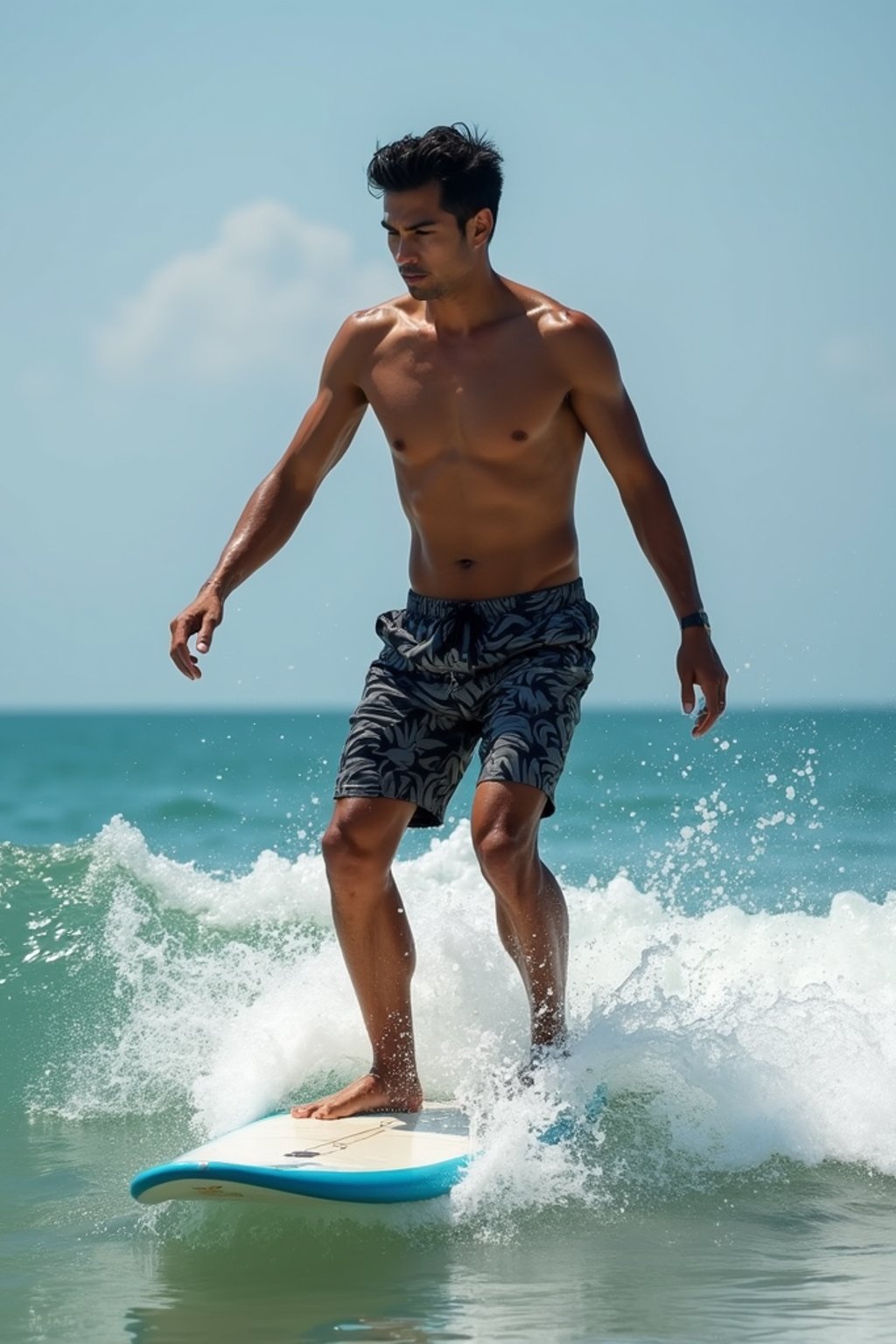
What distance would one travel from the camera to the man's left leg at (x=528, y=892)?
434 cm

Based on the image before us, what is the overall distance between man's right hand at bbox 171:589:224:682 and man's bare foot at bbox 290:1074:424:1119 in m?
1.15

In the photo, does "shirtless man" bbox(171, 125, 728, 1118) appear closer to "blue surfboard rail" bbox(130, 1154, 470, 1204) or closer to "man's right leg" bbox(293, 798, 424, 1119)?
"man's right leg" bbox(293, 798, 424, 1119)

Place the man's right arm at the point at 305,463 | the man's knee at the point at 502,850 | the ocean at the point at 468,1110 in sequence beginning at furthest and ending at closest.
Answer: the man's right arm at the point at 305,463 < the man's knee at the point at 502,850 < the ocean at the point at 468,1110

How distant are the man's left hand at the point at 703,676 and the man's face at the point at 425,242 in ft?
3.68

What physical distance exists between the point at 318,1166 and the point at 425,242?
7.58 feet

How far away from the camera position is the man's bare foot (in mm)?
4617

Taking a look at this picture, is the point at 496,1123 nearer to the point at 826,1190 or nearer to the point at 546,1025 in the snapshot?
the point at 546,1025

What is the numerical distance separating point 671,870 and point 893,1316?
792 centimetres

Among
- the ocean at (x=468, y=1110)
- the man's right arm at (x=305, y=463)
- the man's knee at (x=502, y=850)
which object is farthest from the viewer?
the man's right arm at (x=305, y=463)

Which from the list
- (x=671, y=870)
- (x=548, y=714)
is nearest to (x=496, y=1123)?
(x=548, y=714)

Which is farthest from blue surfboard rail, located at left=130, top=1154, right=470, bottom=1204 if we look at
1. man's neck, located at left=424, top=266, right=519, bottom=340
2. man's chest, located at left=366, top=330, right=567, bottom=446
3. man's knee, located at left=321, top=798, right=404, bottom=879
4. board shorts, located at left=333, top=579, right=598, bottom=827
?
man's neck, located at left=424, top=266, right=519, bottom=340

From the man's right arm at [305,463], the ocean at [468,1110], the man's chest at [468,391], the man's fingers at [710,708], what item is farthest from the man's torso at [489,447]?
the ocean at [468,1110]

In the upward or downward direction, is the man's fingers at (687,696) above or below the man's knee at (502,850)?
above

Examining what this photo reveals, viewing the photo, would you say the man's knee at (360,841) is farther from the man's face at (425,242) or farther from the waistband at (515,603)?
the man's face at (425,242)
